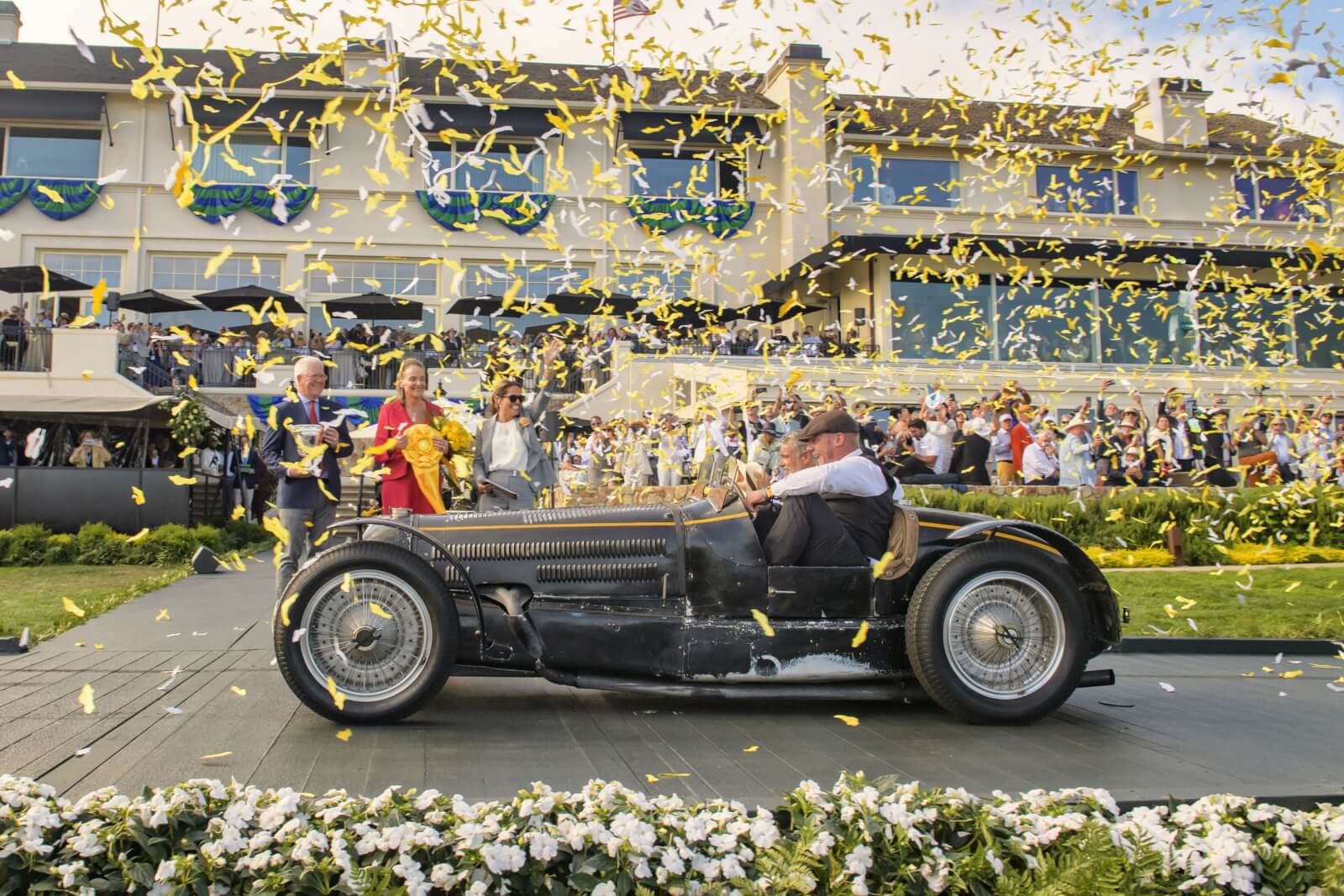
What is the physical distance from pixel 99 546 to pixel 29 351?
11.6 meters

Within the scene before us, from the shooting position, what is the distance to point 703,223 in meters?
31.4

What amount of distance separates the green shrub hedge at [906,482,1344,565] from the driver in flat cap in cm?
894

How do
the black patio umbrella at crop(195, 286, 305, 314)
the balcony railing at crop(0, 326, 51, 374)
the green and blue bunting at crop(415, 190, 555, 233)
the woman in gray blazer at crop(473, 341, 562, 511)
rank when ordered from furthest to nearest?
the green and blue bunting at crop(415, 190, 555, 233) < the black patio umbrella at crop(195, 286, 305, 314) < the balcony railing at crop(0, 326, 51, 374) < the woman in gray blazer at crop(473, 341, 562, 511)

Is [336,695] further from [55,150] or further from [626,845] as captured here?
[55,150]

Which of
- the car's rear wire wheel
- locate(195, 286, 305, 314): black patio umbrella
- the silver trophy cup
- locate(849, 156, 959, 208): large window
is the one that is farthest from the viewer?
locate(849, 156, 959, 208): large window

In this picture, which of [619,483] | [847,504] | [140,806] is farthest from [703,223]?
[140,806]

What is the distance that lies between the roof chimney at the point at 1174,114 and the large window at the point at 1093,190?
218cm

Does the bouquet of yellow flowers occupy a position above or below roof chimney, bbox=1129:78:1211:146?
below

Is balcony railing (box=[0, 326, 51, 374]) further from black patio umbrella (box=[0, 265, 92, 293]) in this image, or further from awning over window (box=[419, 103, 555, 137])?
awning over window (box=[419, 103, 555, 137])

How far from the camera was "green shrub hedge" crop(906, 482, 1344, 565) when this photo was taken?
46.6 feet

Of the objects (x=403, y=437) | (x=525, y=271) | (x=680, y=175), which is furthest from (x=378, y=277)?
(x=403, y=437)

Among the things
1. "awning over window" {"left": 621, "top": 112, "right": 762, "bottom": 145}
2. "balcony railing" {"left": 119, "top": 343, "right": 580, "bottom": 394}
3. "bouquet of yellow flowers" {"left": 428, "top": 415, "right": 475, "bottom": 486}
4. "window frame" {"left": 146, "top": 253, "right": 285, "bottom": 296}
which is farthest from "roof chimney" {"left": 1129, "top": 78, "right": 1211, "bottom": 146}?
"bouquet of yellow flowers" {"left": 428, "top": 415, "right": 475, "bottom": 486}

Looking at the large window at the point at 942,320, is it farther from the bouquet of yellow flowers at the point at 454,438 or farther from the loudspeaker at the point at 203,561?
the bouquet of yellow flowers at the point at 454,438

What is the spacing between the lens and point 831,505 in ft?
17.6
